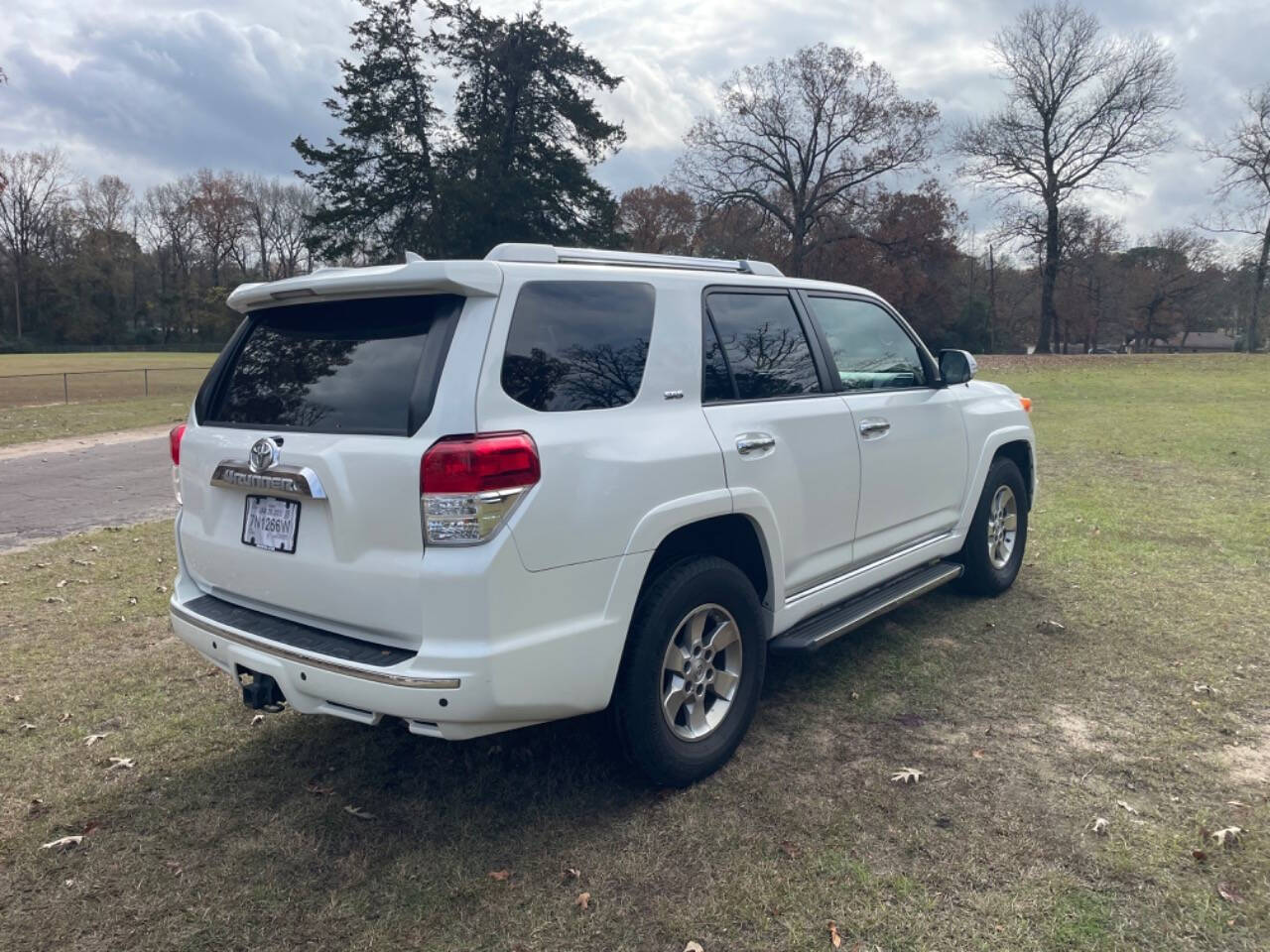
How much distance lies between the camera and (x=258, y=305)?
335cm

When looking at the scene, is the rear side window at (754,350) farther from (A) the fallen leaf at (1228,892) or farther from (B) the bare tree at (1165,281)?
(B) the bare tree at (1165,281)

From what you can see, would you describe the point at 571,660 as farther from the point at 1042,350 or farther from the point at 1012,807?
the point at 1042,350

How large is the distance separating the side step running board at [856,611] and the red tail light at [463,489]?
5.35ft

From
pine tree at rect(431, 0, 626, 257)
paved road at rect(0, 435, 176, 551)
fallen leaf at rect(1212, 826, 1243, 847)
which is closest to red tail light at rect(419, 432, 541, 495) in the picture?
fallen leaf at rect(1212, 826, 1243, 847)

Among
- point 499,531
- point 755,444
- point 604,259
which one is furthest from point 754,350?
point 499,531

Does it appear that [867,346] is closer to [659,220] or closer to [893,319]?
[893,319]

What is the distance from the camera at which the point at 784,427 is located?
364cm

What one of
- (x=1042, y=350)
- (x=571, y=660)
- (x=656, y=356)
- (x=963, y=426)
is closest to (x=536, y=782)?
(x=571, y=660)

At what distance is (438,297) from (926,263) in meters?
54.6

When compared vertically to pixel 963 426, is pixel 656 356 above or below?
above

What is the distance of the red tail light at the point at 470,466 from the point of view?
2551 millimetres

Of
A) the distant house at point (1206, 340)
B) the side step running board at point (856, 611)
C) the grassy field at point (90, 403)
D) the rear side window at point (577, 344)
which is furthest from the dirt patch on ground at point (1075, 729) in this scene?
the distant house at point (1206, 340)

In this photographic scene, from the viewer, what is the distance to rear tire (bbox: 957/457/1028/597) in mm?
5305

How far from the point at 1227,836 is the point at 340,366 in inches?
132
